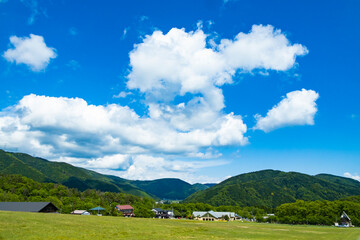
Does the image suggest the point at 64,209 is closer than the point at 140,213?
Yes

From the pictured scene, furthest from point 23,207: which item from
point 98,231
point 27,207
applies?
point 98,231

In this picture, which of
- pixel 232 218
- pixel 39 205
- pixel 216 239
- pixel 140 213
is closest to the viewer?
pixel 216 239

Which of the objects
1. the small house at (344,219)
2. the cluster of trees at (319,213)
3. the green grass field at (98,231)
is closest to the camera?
the green grass field at (98,231)

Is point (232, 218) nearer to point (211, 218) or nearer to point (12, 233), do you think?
point (211, 218)

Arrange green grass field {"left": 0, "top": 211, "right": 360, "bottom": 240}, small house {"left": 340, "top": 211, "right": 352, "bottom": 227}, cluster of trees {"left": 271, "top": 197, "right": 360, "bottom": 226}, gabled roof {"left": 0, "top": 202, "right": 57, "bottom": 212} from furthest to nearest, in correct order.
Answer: cluster of trees {"left": 271, "top": 197, "right": 360, "bottom": 226} → small house {"left": 340, "top": 211, "right": 352, "bottom": 227} → gabled roof {"left": 0, "top": 202, "right": 57, "bottom": 212} → green grass field {"left": 0, "top": 211, "right": 360, "bottom": 240}

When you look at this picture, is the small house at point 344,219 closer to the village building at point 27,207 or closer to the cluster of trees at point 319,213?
the cluster of trees at point 319,213

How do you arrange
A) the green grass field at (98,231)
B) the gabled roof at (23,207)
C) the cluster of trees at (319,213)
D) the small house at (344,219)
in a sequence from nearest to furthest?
the green grass field at (98,231) → the gabled roof at (23,207) → the small house at (344,219) → the cluster of trees at (319,213)

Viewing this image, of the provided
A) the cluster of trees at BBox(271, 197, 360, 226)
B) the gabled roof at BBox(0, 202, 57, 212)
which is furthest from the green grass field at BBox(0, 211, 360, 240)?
the cluster of trees at BBox(271, 197, 360, 226)

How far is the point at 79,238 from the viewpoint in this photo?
31.7 meters

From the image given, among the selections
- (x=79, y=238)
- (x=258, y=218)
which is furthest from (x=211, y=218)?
(x=79, y=238)

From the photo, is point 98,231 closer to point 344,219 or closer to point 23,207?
point 23,207

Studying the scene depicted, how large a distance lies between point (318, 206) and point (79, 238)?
17135 centimetres

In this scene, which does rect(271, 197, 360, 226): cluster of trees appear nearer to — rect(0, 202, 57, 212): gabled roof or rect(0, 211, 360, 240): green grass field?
rect(0, 211, 360, 240): green grass field

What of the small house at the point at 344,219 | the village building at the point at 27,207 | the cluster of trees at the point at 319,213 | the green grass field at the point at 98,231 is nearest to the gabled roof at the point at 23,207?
the village building at the point at 27,207
